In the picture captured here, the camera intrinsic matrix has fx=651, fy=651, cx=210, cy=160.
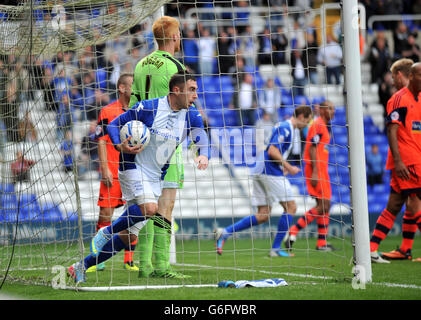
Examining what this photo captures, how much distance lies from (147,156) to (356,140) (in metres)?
1.71

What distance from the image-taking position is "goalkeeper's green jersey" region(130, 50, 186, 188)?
569cm

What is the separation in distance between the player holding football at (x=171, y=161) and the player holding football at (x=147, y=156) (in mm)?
110

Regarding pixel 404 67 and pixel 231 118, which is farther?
pixel 231 118

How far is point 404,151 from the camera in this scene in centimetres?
722

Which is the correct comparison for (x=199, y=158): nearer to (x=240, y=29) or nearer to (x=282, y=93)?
(x=282, y=93)

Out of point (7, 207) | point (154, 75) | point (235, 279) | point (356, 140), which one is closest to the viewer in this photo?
point (356, 140)

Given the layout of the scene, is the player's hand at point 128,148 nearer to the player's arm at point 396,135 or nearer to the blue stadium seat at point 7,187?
the blue stadium seat at point 7,187

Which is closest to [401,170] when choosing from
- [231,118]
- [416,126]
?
[416,126]

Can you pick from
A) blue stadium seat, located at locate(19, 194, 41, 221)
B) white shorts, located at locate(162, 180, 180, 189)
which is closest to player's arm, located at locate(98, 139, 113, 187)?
blue stadium seat, located at locate(19, 194, 41, 221)

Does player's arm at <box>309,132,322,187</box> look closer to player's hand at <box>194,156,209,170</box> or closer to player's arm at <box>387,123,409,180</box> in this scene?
player's arm at <box>387,123,409,180</box>

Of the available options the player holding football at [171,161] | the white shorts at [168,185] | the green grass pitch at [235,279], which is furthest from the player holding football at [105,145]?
the white shorts at [168,185]

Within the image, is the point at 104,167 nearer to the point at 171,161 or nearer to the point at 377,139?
the point at 171,161

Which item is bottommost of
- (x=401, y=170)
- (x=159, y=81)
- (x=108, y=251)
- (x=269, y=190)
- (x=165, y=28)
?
(x=108, y=251)
